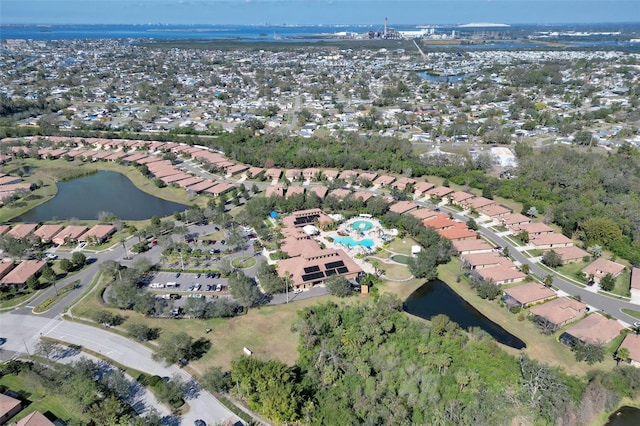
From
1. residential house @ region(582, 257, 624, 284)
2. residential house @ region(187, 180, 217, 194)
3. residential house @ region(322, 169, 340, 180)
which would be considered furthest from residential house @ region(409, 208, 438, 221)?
residential house @ region(187, 180, 217, 194)

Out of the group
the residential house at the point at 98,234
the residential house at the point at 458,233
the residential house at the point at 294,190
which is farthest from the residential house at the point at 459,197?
the residential house at the point at 98,234

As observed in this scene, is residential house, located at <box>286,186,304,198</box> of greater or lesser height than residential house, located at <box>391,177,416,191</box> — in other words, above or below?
below

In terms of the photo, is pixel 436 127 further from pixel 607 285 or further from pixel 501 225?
pixel 607 285

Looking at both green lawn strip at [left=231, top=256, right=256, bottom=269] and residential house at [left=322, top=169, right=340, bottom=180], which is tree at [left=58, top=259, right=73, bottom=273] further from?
residential house at [left=322, top=169, right=340, bottom=180]

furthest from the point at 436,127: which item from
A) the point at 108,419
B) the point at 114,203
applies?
the point at 108,419

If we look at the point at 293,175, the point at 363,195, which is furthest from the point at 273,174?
the point at 363,195
